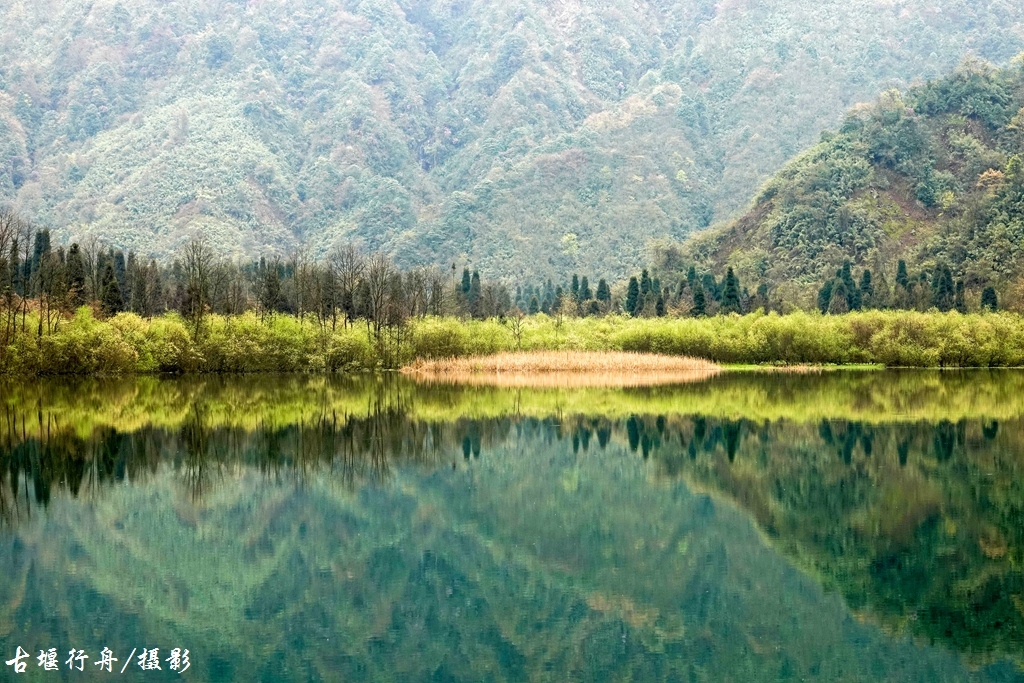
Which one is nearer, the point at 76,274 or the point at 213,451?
the point at 213,451

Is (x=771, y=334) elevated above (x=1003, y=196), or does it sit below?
below

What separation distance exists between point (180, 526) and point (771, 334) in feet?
221

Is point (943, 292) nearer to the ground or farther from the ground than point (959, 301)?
farther from the ground

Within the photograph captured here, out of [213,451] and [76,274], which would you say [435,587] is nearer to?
[213,451]

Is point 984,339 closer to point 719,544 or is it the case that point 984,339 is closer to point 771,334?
point 771,334

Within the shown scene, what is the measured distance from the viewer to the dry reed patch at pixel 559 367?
6738 centimetres

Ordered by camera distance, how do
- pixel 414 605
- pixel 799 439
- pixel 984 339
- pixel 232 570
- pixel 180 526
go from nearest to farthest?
pixel 414 605 < pixel 232 570 < pixel 180 526 < pixel 799 439 < pixel 984 339

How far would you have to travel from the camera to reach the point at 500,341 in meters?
76.8

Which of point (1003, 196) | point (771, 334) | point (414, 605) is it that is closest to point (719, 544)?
point (414, 605)

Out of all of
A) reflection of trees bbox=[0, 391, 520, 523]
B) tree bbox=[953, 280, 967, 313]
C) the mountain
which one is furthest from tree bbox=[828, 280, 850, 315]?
reflection of trees bbox=[0, 391, 520, 523]

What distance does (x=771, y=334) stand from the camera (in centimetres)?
8088

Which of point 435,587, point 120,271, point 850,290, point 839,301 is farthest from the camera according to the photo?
point 120,271

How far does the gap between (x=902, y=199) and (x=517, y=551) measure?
437 feet

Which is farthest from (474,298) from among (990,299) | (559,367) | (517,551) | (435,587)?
(435,587)
